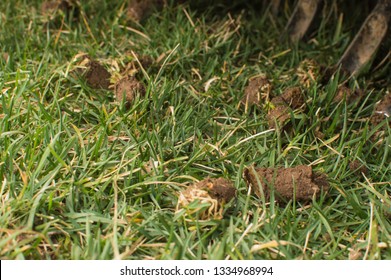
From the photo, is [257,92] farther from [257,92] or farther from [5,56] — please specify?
[5,56]

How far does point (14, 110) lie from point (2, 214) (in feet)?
2.04

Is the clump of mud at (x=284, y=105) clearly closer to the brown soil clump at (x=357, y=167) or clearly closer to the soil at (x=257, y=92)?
the soil at (x=257, y=92)

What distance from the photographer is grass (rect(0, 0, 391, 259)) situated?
6.66 ft

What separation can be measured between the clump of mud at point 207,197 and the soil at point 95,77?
2.80 ft

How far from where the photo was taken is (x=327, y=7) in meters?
3.71

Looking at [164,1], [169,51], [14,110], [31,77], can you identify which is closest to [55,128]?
[14,110]

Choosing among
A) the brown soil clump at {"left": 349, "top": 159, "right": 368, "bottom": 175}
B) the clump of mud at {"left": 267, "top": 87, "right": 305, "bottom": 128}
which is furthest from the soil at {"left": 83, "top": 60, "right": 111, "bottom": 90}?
the brown soil clump at {"left": 349, "top": 159, "right": 368, "bottom": 175}

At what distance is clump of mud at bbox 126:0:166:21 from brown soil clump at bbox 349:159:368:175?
154cm

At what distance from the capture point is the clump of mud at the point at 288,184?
2207 millimetres

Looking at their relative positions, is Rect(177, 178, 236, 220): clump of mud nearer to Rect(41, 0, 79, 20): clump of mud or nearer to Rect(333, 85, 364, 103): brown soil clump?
Rect(333, 85, 364, 103): brown soil clump

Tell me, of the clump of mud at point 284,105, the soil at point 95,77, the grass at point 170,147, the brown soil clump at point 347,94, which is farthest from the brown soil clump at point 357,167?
the soil at point 95,77

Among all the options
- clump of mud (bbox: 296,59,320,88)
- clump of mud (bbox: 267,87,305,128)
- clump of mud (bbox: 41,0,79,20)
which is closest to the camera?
clump of mud (bbox: 267,87,305,128)

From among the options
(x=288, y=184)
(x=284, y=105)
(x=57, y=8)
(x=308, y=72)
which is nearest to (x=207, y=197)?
(x=288, y=184)

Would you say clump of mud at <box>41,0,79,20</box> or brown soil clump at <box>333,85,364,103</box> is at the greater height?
brown soil clump at <box>333,85,364,103</box>
